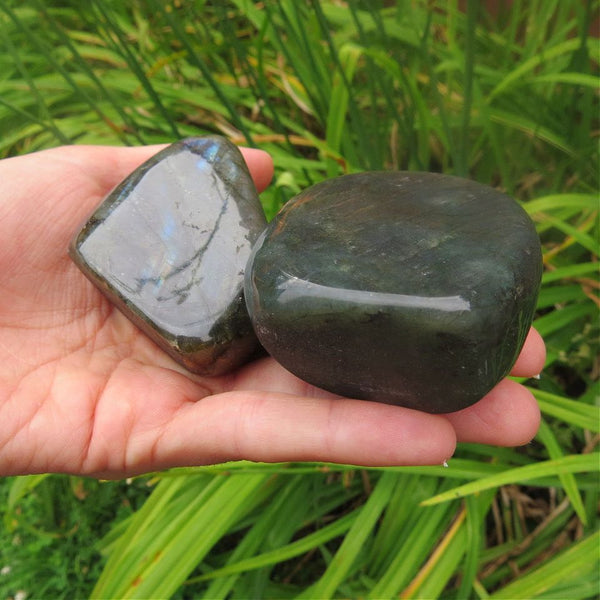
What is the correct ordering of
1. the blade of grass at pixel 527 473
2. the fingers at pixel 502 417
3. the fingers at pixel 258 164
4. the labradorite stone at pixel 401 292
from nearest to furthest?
the labradorite stone at pixel 401 292 < the fingers at pixel 502 417 < the blade of grass at pixel 527 473 < the fingers at pixel 258 164

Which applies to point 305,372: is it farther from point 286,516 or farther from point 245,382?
point 286,516

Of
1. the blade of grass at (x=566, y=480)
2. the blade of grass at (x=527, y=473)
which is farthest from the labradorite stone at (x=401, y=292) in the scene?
the blade of grass at (x=566, y=480)

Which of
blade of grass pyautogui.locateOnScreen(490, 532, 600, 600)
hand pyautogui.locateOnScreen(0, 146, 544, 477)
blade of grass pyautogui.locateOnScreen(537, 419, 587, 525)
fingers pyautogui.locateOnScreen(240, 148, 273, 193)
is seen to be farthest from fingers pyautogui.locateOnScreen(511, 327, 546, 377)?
fingers pyautogui.locateOnScreen(240, 148, 273, 193)

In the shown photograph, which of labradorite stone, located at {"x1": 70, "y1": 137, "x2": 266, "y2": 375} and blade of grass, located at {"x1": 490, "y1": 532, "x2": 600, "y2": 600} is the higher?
labradorite stone, located at {"x1": 70, "y1": 137, "x2": 266, "y2": 375}

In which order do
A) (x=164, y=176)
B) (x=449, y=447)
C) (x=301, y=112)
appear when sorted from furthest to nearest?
(x=301, y=112), (x=164, y=176), (x=449, y=447)

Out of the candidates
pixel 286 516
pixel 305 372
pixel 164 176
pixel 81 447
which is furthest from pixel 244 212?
pixel 286 516

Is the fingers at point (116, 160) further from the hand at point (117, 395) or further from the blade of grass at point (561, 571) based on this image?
the blade of grass at point (561, 571)

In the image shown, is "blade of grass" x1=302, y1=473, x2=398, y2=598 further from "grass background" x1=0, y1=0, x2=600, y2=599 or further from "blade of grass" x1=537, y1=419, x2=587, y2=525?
"blade of grass" x1=537, y1=419, x2=587, y2=525
